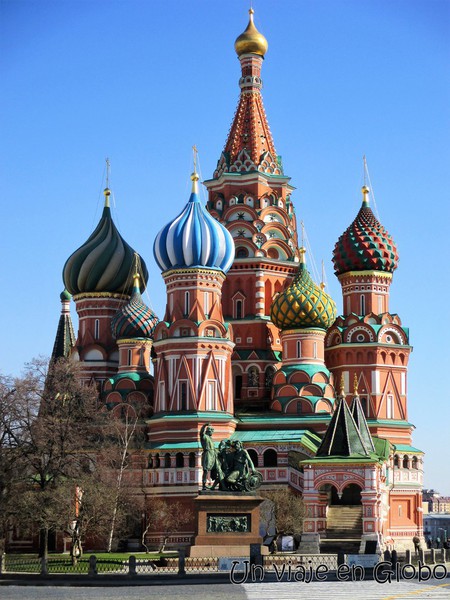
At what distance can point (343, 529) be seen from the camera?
53.1 metres

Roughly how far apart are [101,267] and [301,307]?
11.5 metres

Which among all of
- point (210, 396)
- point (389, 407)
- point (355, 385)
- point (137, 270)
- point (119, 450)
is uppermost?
point (137, 270)

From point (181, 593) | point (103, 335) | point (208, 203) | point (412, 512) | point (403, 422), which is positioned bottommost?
point (181, 593)

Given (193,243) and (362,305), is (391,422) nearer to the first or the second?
(362,305)

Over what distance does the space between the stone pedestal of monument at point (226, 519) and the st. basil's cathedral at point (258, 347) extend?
32.9 feet

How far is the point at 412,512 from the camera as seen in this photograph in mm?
60906

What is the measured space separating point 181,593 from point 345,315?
1373 inches

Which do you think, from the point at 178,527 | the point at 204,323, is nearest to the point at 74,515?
the point at 178,527

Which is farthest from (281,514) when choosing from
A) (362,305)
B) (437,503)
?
(437,503)

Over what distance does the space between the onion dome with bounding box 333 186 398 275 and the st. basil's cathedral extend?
76 mm

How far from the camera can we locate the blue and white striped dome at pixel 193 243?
59.4m

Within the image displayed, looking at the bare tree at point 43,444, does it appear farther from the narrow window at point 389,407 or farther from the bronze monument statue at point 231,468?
the narrow window at point 389,407

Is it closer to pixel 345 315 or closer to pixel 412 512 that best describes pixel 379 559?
pixel 412 512

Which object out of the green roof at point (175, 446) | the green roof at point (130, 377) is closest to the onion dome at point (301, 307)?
the green roof at point (130, 377)
